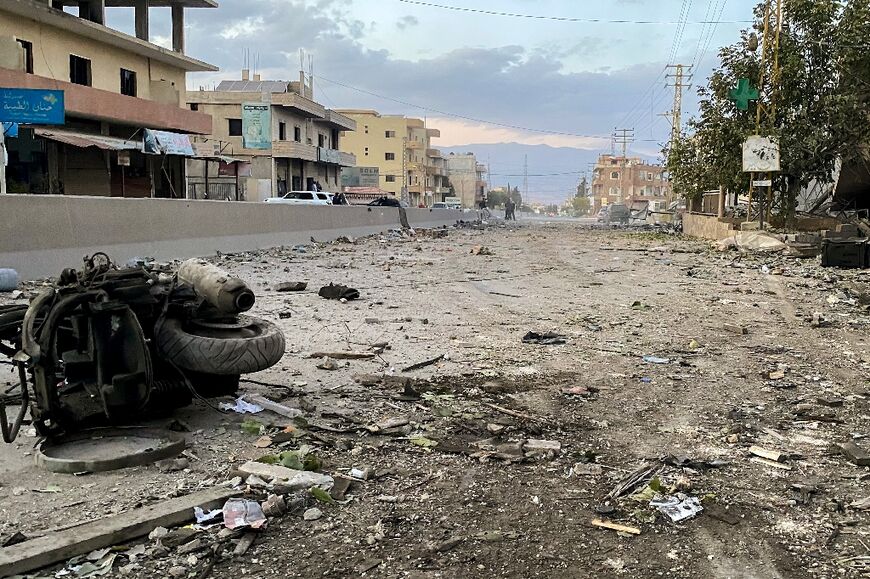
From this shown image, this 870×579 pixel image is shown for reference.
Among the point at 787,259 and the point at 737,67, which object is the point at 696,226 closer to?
the point at 737,67

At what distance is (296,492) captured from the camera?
354 cm

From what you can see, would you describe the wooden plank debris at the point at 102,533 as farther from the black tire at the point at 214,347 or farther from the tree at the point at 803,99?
the tree at the point at 803,99

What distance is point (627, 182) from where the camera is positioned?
147750mm

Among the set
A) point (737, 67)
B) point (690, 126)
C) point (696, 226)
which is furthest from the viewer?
point (696, 226)

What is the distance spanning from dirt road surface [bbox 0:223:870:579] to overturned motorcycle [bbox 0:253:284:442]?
0.27m

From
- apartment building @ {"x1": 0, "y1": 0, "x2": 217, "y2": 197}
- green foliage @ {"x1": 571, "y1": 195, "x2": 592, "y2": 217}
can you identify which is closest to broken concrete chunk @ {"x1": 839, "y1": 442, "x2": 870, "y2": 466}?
apartment building @ {"x1": 0, "y1": 0, "x2": 217, "y2": 197}

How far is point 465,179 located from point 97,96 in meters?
113

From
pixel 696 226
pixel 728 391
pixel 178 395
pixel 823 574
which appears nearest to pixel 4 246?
pixel 178 395

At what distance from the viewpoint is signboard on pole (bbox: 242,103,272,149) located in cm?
5419

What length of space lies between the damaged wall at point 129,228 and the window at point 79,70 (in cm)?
1569

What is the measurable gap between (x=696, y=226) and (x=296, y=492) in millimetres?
32233

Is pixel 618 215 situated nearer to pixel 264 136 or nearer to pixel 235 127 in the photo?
pixel 264 136

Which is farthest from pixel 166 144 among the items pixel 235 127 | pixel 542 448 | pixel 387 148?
pixel 387 148

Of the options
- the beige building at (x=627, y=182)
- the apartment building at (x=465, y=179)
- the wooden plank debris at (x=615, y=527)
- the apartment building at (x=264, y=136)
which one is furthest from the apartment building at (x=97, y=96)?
the beige building at (x=627, y=182)
